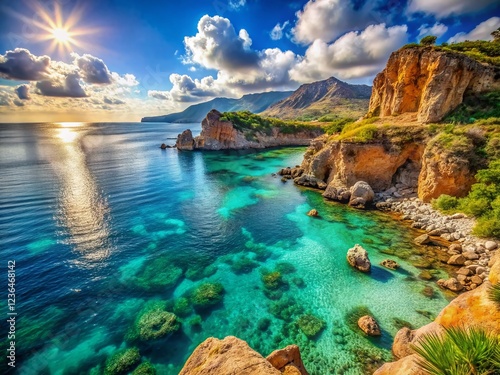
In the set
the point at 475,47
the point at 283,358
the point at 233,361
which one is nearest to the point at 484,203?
the point at 283,358

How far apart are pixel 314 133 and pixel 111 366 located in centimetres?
10489

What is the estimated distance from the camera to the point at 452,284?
47.3ft

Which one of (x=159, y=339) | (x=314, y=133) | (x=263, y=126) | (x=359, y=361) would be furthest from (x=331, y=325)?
(x=314, y=133)

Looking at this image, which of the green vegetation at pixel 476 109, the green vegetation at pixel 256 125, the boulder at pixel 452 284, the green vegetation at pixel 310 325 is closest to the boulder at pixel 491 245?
the boulder at pixel 452 284

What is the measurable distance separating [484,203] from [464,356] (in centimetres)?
2238

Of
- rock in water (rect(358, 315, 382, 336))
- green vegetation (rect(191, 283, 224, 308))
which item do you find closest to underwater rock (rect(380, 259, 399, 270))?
rock in water (rect(358, 315, 382, 336))

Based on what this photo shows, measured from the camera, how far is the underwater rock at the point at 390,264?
16906mm

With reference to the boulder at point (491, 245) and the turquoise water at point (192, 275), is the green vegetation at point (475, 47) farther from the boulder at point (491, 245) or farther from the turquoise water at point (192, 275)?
the boulder at point (491, 245)

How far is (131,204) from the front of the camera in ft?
98.9

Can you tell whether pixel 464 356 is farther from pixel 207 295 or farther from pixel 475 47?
pixel 475 47

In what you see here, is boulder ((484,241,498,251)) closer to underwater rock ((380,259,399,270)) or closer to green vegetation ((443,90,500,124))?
underwater rock ((380,259,399,270))

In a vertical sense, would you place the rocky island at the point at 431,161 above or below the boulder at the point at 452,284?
above

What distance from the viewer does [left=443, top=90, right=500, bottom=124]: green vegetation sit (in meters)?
27.3

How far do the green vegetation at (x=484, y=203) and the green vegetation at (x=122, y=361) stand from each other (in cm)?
2594
